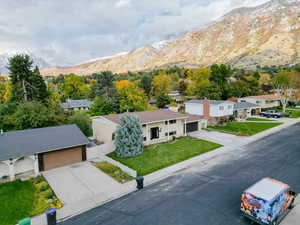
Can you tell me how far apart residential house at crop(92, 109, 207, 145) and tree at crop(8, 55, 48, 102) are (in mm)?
17068

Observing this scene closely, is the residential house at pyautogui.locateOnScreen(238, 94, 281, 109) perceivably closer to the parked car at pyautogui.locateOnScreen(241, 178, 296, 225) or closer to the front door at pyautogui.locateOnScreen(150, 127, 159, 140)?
the front door at pyautogui.locateOnScreen(150, 127, 159, 140)

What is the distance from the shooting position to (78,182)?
14828 mm

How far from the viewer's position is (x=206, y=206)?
11156mm

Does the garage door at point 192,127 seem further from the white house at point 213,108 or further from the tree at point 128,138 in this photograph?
the tree at point 128,138

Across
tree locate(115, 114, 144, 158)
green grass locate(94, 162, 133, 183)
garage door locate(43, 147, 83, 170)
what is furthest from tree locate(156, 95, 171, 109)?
green grass locate(94, 162, 133, 183)

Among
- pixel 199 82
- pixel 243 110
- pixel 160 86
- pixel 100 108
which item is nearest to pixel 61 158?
pixel 100 108

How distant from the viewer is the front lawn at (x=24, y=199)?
10960mm

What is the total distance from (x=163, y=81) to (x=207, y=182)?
62702mm

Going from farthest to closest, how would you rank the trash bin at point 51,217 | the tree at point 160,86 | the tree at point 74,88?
the tree at point 160,86 < the tree at point 74,88 < the trash bin at point 51,217

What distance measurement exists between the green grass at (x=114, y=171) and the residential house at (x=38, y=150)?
2.57 meters

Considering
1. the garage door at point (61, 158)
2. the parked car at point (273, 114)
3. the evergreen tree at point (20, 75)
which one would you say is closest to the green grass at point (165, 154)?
the garage door at point (61, 158)

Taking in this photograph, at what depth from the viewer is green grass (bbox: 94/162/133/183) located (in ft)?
49.8

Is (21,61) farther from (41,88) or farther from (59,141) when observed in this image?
(59,141)

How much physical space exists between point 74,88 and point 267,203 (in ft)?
238
